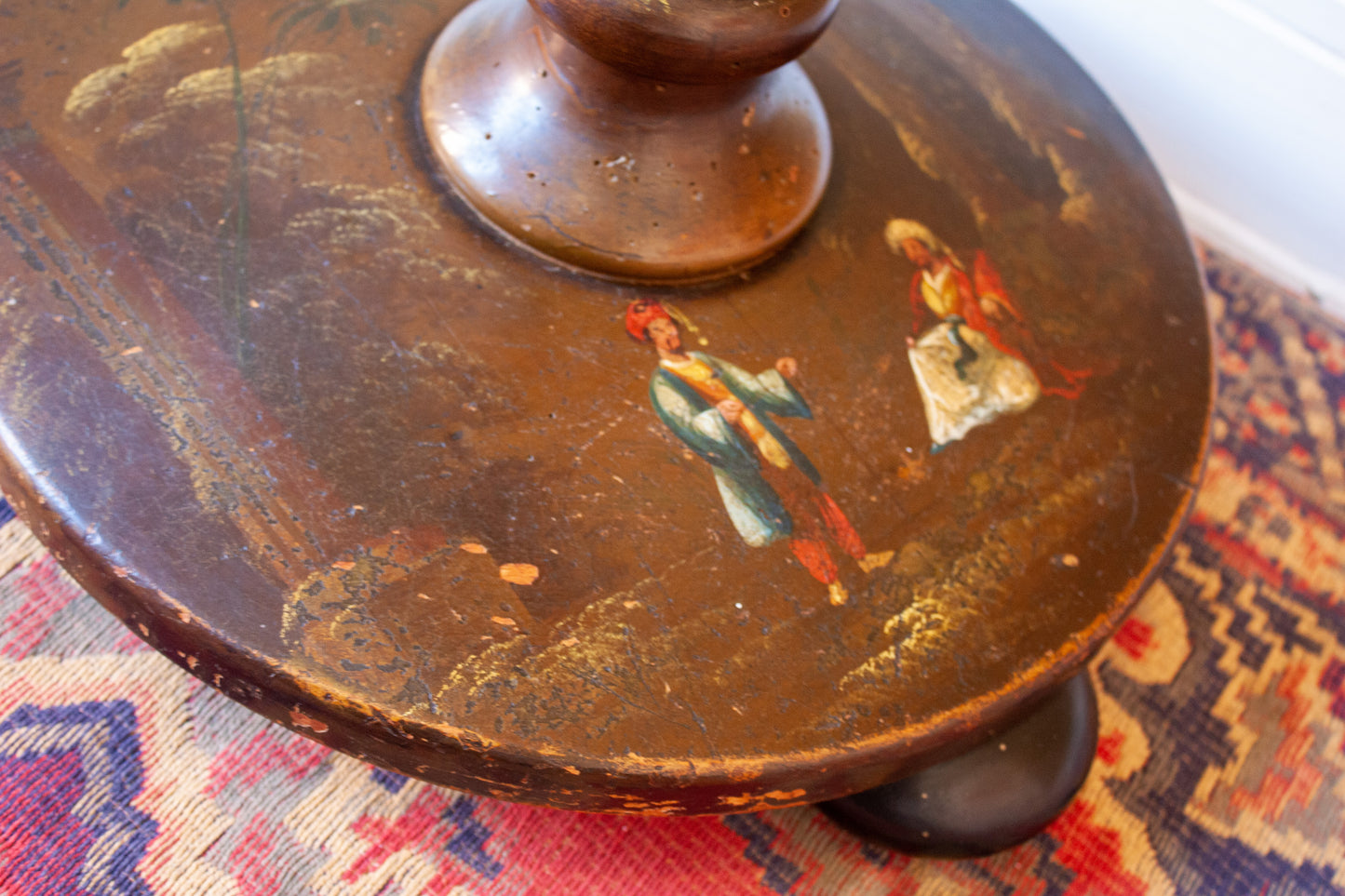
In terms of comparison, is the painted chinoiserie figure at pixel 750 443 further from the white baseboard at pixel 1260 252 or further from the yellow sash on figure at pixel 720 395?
the white baseboard at pixel 1260 252

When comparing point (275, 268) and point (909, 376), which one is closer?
point (275, 268)

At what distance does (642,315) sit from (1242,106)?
1625 millimetres

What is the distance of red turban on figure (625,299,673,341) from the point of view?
0.94m

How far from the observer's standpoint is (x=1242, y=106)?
6.33 ft

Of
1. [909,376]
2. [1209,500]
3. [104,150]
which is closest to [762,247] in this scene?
[909,376]

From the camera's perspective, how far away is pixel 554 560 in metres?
0.80

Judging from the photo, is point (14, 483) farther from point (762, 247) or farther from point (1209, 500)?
point (1209, 500)

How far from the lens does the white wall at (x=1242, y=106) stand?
180 centimetres

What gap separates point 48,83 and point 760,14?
67cm

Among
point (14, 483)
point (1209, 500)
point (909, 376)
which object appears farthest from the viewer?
point (1209, 500)

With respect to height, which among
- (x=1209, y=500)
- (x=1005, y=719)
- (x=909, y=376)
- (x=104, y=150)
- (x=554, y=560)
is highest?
(x=104, y=150)

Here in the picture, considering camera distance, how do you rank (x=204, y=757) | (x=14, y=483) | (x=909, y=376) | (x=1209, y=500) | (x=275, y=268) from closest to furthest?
(x=14, y=483) → (x=275, y=268) → (x=909, y=376) → (x=204, y=757) → (x=1209, y=500)

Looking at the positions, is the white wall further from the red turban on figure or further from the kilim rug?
the red turban on figure

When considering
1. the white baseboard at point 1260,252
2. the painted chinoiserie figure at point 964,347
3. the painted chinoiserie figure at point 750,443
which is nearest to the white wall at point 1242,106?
the white baseboard at point 1260,252
